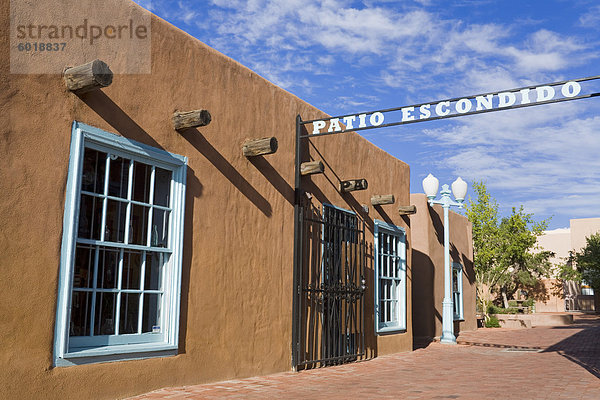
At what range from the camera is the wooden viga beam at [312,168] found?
7859 mm

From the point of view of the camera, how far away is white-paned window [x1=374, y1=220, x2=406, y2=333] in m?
10.1

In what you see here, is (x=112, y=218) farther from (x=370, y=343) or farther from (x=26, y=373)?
(x=370, y=343)

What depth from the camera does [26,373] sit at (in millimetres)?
4160

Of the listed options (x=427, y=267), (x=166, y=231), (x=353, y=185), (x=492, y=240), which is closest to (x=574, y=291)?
(x=492, y=240)

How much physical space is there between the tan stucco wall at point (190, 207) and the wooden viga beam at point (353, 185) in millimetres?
186

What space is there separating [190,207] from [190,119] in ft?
2.97

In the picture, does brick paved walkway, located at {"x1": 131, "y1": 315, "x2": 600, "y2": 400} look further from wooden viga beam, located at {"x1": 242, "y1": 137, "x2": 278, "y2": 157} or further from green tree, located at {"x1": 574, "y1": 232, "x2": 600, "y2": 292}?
green tree, located at {"x1": 574, "y1": 232, "x2": 600, "y2": 292}

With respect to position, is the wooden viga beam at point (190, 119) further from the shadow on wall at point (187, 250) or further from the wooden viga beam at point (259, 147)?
the wooden viga beam at point (259, 147)

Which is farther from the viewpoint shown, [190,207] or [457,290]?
[457,290]

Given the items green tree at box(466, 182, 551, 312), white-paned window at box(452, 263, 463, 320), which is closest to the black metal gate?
white-paned window at box(452, 263, 463, 320)

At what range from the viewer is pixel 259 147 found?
6.72 meters

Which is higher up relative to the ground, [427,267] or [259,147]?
[259,147]

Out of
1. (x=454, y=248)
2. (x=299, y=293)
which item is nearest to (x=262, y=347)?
(x=299, y=293)

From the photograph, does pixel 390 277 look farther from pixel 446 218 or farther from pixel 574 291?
pixel 574 291
